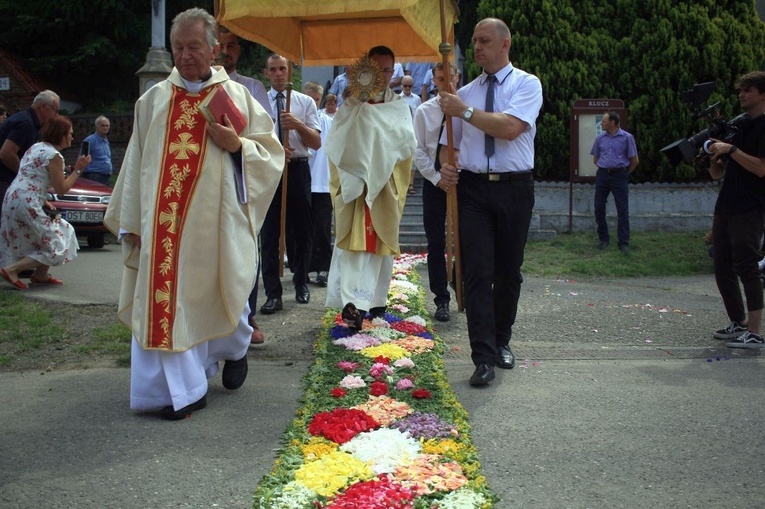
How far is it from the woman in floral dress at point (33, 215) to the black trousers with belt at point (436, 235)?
12.4ft

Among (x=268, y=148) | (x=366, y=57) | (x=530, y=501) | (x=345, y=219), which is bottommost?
(x=530, y=501)

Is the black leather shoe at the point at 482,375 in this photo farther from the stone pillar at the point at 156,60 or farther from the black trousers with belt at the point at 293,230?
the stone pillar at the point at 156,60

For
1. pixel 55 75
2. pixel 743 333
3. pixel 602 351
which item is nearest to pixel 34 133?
pixel 602 351

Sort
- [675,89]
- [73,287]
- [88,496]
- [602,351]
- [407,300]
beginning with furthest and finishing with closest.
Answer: [675,89] < [73,287] < [407,300] < [602,351] < [88,496]

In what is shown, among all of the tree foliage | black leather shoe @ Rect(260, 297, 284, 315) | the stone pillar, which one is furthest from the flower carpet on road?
the stone pillar

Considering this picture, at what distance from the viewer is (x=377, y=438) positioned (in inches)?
185

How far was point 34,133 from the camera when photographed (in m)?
10.0

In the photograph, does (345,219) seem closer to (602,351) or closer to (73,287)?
(602,351)

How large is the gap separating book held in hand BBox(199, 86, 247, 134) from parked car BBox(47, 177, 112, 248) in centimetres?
859

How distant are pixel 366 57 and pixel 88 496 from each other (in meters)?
4.24

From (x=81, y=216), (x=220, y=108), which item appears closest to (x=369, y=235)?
(x=220, y=108)

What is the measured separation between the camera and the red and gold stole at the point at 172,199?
16.8 feet

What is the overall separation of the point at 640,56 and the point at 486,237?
431 inches

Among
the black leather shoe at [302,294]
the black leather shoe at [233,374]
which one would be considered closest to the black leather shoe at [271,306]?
the black leather shoe at [302,294]
